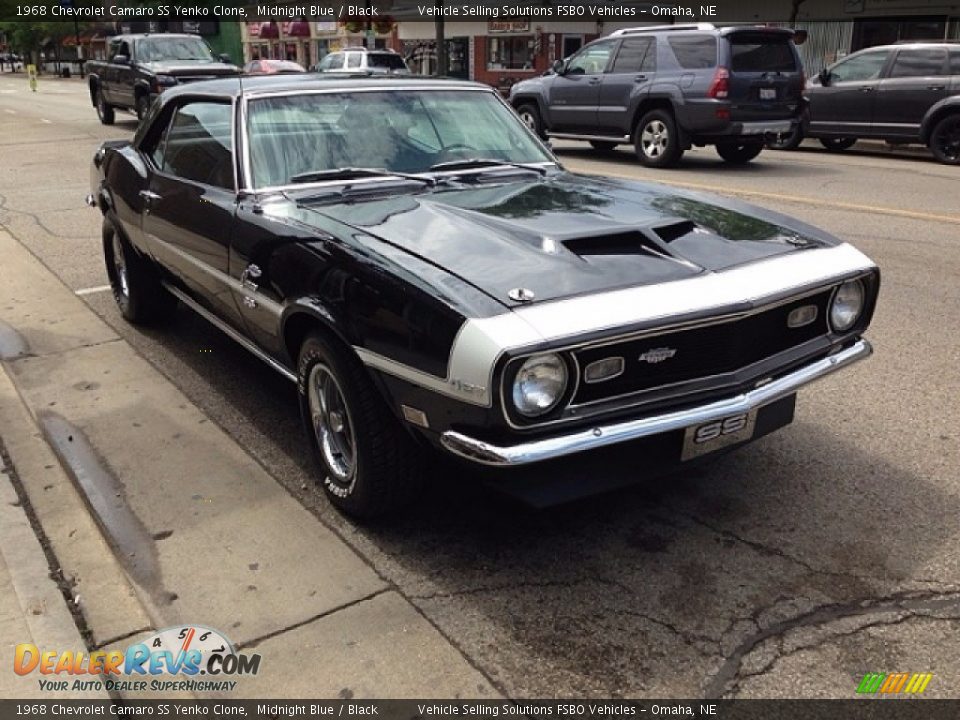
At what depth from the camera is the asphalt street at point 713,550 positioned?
271cm

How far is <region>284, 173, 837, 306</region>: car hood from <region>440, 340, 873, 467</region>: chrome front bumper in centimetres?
44

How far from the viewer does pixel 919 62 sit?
45.8 feet

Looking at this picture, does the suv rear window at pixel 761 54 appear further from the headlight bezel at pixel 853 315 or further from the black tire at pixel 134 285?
A: the headlight bezel at pixel 853 315

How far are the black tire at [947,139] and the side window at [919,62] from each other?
0.77m

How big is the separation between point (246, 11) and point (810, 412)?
188 feet

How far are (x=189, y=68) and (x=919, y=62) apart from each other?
13.0 meters

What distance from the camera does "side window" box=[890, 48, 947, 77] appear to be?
1371 cm

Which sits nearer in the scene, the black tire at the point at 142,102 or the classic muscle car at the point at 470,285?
the classic muscle car at the point at 470,285

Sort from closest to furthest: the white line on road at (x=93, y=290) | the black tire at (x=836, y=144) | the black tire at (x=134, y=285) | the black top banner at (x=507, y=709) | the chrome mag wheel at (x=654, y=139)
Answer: the black top banner at (x=507, y=709), the black tire at (x=134, y=285), the white line on road at (x=93, y=290), the chrome mag wheel at (x=654, y=139), the black tire at (x=836, y=144)

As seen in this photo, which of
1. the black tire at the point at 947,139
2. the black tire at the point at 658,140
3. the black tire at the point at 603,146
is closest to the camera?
the black tire at the point at 658,140

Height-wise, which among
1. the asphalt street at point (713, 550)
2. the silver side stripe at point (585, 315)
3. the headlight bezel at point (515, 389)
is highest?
the silver side stripe at point (585, 315)

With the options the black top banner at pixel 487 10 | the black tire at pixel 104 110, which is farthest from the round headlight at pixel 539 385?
the black top banner at pixel 487 10

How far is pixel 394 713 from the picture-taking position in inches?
99.6

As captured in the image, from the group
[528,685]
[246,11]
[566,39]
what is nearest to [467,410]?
[528,685]
